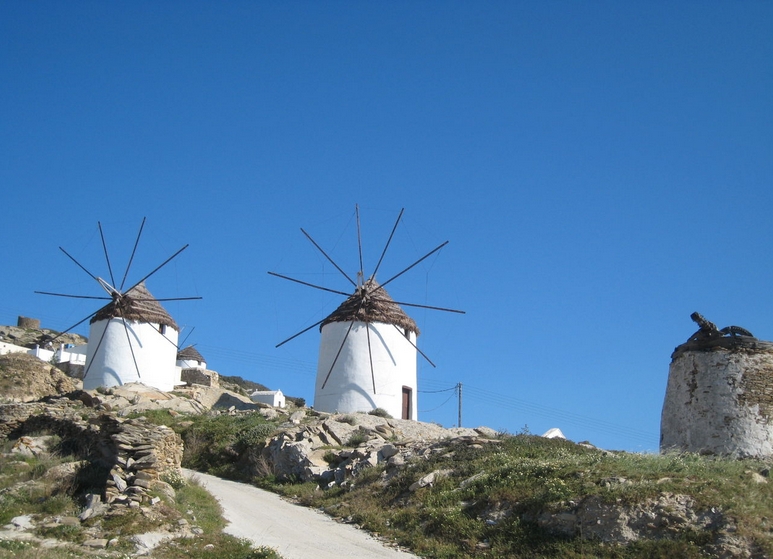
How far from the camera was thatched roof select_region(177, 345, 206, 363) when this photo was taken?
46531 millimetres

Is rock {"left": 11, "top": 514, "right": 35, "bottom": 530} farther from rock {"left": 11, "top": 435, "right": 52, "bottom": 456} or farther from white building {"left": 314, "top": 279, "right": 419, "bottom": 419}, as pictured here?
white building {"left": 314, "top": 279, "right": 419, "bottom": 419}

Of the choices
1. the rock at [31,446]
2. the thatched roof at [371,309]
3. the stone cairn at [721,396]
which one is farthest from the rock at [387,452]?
the thatched roof at [371,309]

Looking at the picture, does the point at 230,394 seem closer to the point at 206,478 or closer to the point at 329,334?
the point at 329,334

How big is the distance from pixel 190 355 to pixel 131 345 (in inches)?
578

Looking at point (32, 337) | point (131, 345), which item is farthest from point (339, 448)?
point (32, 337)

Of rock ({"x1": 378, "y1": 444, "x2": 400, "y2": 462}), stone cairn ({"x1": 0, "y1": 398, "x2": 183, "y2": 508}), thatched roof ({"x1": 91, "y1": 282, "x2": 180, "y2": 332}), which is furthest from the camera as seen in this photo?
thatched roof ({"x1": 91, "y1": 282, "x2": 180, "y2": 332})

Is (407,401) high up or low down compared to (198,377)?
down

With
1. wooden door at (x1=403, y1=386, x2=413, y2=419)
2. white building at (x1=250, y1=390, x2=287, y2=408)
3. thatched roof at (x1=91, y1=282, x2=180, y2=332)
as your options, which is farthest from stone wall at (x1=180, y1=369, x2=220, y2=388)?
wooden door at (x1=403, y1=386, x2=413, y2=419)

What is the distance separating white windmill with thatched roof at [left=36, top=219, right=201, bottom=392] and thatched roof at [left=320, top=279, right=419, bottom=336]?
7539mm

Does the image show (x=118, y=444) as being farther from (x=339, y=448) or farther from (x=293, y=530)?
(x=339, y=448)

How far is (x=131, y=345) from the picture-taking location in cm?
3259

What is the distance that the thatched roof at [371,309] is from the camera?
29.8m

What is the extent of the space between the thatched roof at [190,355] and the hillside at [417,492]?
90.4 feet

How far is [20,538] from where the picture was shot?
11.4 meters
